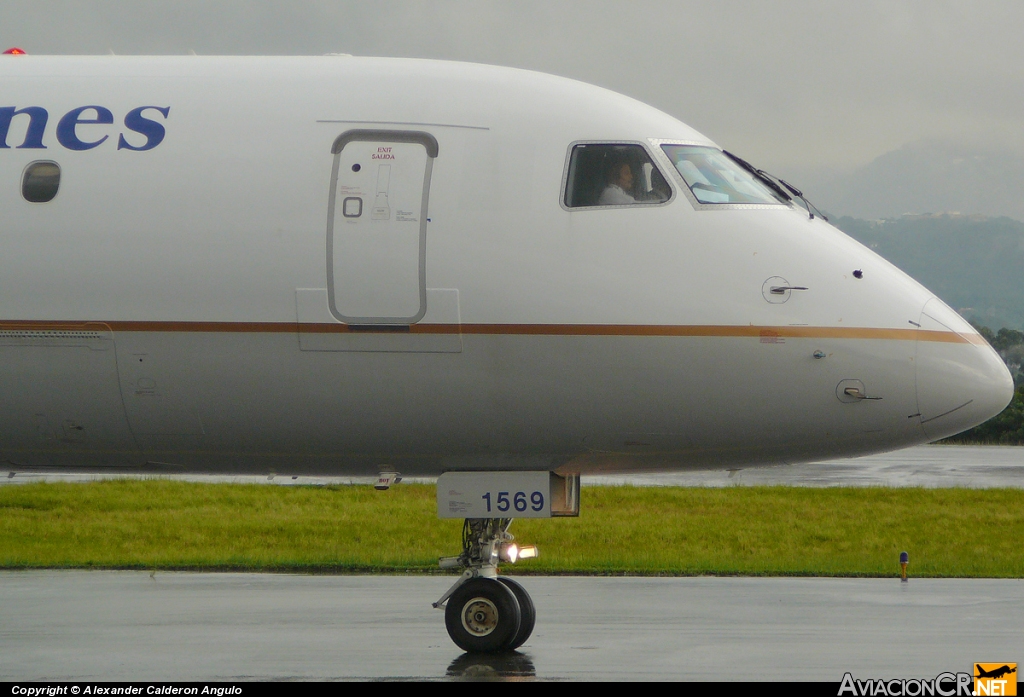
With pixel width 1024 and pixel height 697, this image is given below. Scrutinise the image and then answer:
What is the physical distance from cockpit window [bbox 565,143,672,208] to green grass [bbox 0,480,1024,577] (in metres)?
10.7

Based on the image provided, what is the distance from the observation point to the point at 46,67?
1009 cm

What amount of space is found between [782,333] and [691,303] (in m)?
0.69

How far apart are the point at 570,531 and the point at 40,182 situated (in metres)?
14.8

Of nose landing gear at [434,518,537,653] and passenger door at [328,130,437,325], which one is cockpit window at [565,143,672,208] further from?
nose landing gear at [434,518,537,653]

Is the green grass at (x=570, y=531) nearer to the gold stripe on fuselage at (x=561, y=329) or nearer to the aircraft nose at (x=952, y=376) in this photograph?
the aircraft nose at (x=952, y=376)

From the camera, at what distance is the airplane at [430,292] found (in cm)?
902

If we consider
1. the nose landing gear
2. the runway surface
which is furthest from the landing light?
the runway surface

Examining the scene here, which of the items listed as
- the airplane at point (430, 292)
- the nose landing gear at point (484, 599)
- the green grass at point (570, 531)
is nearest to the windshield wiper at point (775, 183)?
the airplane at point (430, 292)

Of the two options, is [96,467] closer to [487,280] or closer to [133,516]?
[487,280]

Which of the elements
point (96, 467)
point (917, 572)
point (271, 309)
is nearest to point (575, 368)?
point (271, 309)

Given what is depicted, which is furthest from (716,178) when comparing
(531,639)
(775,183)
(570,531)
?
(570,531)

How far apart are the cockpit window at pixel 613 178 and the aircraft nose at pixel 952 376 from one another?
2.21 m

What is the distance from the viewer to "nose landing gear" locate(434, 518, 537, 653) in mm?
10766

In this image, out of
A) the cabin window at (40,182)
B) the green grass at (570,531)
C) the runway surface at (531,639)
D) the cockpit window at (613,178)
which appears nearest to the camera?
the cockpit window at (613,178)
